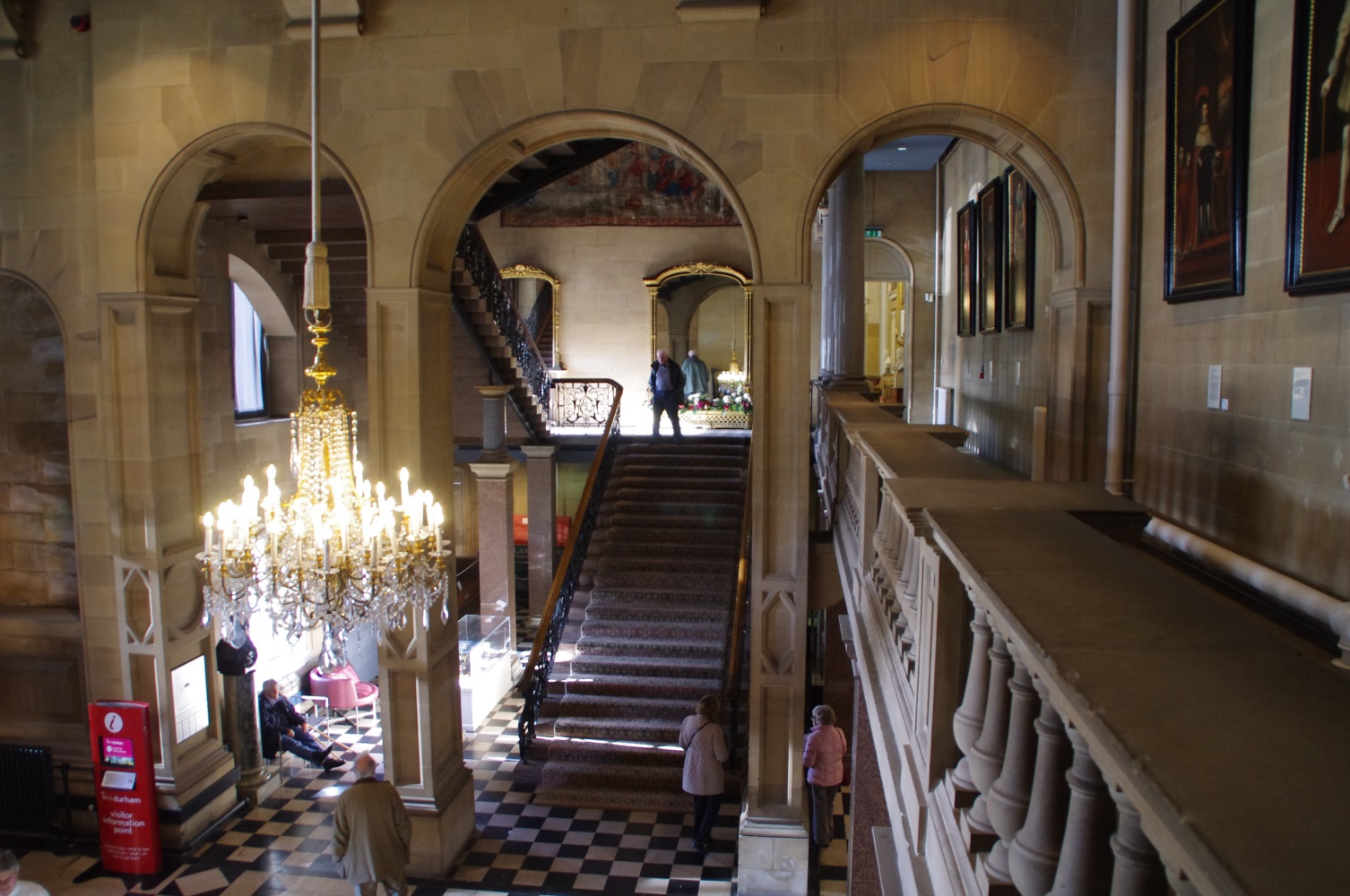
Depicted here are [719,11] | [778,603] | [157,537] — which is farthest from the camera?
[157,537]

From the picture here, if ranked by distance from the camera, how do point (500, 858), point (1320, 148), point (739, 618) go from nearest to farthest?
point (1320, 148) → point (500, 858) → point (739, 618)

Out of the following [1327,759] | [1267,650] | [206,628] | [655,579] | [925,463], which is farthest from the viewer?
[655,579]

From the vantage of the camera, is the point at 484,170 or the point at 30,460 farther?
the point at 30,460

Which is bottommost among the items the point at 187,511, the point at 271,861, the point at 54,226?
the point at 271,861

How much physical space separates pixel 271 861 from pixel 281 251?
6.98m

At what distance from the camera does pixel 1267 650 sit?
1.71 m

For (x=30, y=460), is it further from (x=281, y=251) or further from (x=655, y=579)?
(x=655, y=579)

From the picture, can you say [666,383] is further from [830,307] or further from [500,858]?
[500,858]

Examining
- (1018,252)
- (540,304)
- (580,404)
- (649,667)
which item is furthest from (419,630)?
(540,304)

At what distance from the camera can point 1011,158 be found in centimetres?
707

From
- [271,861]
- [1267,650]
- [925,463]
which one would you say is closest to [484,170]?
[925,463]

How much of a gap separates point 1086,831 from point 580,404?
50.5ft

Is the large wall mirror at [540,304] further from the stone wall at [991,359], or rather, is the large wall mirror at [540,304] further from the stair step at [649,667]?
the stair step at [649,667]

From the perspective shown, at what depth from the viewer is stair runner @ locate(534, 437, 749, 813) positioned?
9555mm
